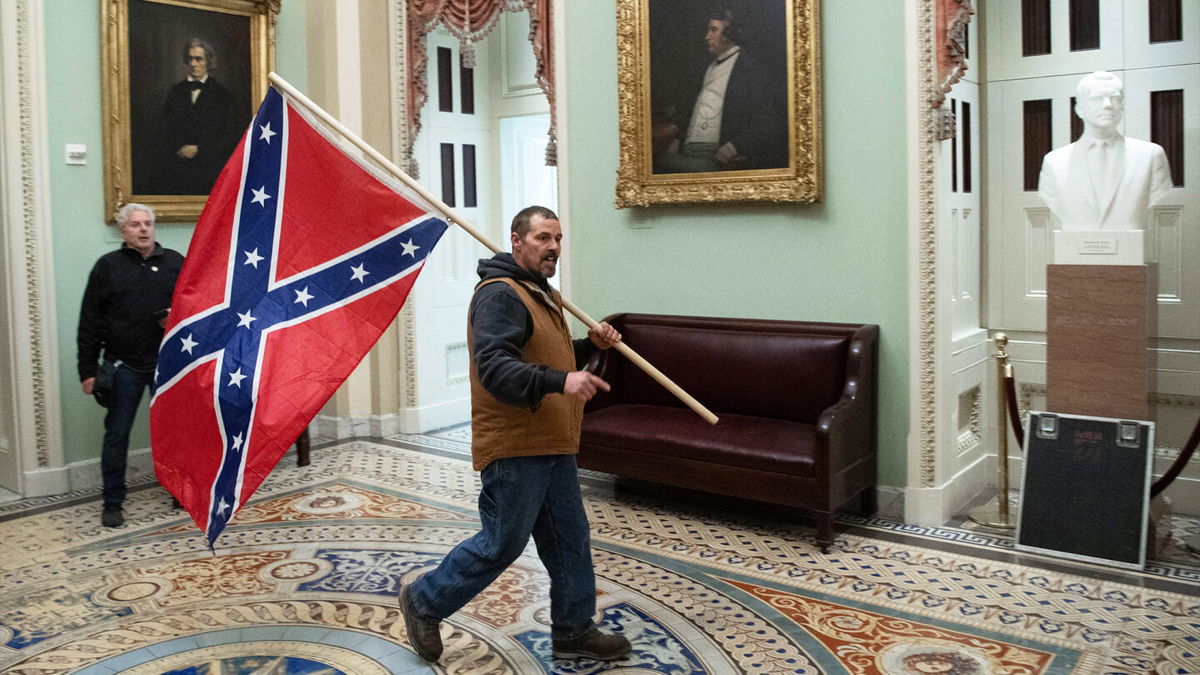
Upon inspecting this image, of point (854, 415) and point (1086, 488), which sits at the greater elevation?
point (854, 415)

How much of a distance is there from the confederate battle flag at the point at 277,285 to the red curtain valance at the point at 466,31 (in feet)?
9.68

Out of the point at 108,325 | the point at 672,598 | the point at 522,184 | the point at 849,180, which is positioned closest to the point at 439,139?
the point at 522,184

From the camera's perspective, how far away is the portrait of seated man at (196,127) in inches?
270

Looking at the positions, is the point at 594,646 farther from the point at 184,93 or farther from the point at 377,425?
the point at 184,93

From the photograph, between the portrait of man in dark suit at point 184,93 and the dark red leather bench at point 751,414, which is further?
the portrait of man in dark suit at point 184,93

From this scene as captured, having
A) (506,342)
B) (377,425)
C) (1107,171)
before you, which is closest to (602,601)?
(506,342)

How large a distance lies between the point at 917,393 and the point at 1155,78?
205cm

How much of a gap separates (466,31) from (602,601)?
441 cm

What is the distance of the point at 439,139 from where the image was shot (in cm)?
804

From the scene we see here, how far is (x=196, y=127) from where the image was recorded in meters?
7.01

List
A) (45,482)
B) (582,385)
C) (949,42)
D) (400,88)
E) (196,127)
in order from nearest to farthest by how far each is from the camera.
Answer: (582,385) < (949,42) < (45,482) < (196,127) < (400,88)

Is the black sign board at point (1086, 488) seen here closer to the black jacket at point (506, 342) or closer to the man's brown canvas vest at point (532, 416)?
the man's brown canvas vest at point (532, 416)

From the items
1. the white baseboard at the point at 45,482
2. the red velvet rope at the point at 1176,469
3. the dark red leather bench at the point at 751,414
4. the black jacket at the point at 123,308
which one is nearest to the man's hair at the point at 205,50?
the black jacket at the point at 123,308

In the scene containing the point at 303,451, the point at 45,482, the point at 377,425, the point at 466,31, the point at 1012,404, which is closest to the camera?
the point at 1012,404
